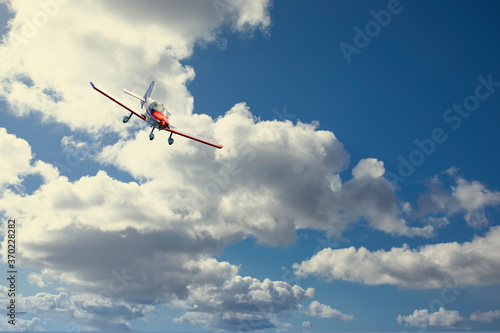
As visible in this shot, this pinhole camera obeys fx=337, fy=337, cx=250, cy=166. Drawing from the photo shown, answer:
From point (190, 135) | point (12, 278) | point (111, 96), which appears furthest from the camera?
point (190, 135)

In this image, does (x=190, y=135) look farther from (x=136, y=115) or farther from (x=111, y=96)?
(x=111, y=96)

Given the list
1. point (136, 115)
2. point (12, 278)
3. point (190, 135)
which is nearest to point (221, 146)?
point (190, 135)

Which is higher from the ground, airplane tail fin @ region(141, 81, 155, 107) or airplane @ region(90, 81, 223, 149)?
airplane tail fin @ region(141, 81, 155, 107)

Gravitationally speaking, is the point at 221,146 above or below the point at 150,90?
below

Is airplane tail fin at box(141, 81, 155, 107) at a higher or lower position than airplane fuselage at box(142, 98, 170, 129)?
higher

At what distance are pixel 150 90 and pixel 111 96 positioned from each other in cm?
836

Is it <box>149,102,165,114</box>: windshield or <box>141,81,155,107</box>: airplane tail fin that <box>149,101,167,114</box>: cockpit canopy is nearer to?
<box>149,102,165,114</box>: windshield

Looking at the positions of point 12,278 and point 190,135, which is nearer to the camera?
point 12,278

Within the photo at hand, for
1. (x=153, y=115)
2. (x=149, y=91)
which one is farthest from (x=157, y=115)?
(x=149, y=91)

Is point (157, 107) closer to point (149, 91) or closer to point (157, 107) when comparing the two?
point (157, 107)

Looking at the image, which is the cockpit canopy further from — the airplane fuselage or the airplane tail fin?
the airplane tail fin

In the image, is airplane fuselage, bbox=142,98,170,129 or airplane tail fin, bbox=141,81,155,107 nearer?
airplane fuselage, bbox=142,98,170,129

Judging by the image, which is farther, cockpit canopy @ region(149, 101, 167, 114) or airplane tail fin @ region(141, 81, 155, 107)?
airplane tail fin @ region(141, 81, 155, 107)

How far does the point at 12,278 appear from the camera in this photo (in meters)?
55.0
